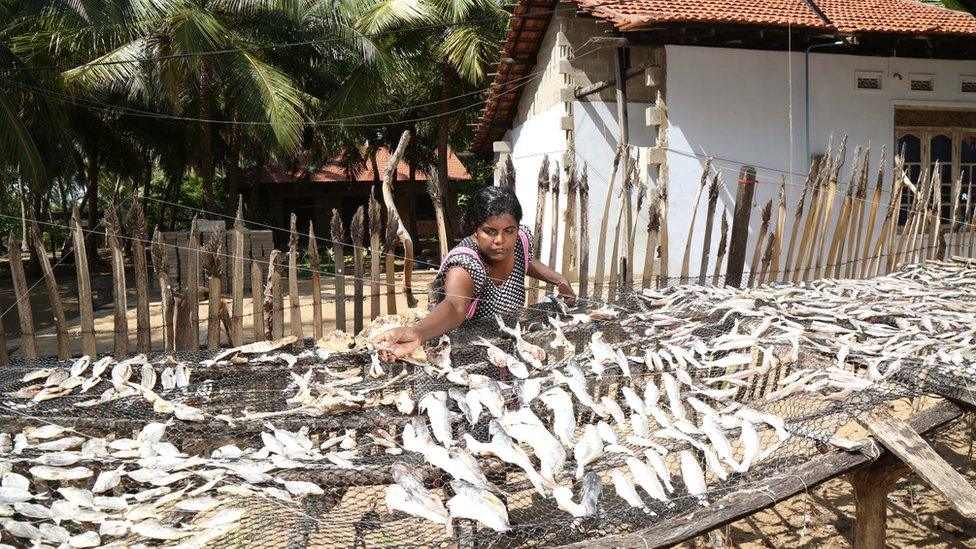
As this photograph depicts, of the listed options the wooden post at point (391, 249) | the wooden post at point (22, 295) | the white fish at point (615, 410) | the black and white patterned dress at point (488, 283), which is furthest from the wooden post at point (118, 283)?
the white fish at point (615, 410)

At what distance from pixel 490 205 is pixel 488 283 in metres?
0.41

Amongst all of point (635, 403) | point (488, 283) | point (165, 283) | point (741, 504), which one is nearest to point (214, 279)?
point (165, 283)

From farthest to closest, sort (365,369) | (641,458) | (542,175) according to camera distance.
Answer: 1. (542,175)
2. (365,369)
3. (641,458)

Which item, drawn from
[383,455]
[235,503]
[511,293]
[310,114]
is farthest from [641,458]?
[310,114]

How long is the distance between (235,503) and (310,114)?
58.2ft

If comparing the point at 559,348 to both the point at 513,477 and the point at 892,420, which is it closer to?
the point at 513,477

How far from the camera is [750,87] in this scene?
8758mm

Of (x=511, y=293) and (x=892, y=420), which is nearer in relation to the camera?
(x=892, y=420)

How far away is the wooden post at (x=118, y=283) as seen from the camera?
3838 millimetres

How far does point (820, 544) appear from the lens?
3963mm

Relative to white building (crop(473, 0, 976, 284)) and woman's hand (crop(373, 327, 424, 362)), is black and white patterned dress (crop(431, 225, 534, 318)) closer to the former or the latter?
woman's hand (crop(373, 327, 424, 362))

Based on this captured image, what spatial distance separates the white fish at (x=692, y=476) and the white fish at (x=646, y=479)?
8cm

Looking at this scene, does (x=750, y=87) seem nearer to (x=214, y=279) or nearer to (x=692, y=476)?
(x=214, y=279)

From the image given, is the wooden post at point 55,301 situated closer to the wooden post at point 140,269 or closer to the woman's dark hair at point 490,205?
the wooden post at point 140,269
